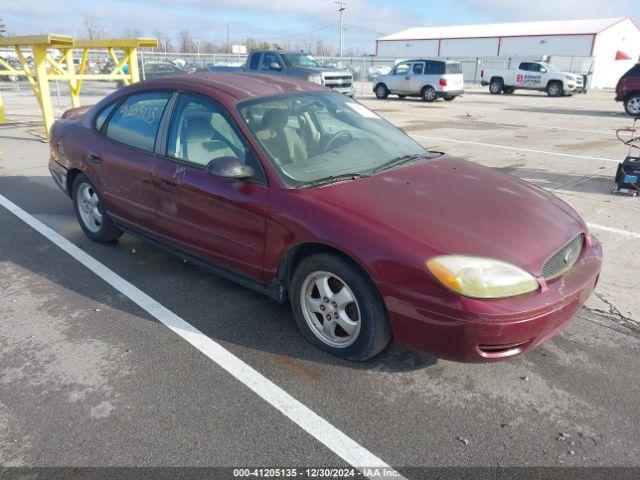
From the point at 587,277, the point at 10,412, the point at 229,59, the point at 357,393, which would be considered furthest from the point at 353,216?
the point at 229,59

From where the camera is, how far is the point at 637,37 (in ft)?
175

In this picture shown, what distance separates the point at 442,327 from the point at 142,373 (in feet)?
5.66

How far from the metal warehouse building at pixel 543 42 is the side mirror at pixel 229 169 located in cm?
4578

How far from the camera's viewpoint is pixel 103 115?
15.0 ft

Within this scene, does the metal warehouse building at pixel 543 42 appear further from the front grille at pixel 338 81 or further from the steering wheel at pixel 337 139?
the steering wheel at pixel 337 139

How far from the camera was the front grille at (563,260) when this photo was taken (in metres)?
2.67

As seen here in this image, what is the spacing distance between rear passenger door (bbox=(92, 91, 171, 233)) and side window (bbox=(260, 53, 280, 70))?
13685 millimetres

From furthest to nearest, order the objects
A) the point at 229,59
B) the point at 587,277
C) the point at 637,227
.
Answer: the point at 229,59 → the point at 637,227 → the point at 587,277

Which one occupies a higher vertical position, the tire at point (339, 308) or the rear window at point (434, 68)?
the rear window at point (434, 68)

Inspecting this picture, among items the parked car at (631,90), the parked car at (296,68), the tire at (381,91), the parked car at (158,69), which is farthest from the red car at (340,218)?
the parked car at (158,69)

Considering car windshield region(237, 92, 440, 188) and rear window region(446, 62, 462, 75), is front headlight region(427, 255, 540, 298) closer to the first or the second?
car windshield region(237, 92, 440, 188)

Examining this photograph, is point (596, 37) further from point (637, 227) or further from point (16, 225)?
point (16, 225)

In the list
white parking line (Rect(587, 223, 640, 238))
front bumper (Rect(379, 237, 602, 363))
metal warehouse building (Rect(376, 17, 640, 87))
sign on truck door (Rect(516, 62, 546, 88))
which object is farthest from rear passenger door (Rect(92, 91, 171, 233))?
metal warehouse building (Rect(376, 17, 640, 87))

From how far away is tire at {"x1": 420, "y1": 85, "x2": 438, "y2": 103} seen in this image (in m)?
22.0
